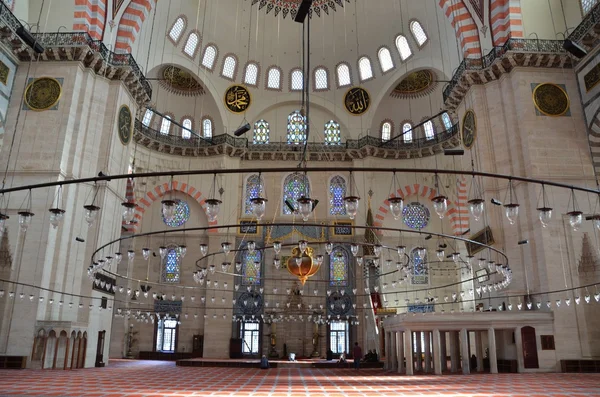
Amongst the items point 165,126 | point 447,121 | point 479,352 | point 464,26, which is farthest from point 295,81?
point 479,352

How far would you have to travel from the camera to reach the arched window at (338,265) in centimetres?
2039

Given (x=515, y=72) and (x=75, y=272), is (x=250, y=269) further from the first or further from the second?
(x=515, y=72)

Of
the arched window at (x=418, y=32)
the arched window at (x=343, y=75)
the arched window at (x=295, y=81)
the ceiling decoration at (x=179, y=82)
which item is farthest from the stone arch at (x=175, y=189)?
the arched window at (x=418, y=32)

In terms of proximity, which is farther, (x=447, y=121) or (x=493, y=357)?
(x=447, y=121)

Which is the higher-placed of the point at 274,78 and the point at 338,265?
the point at 274,78

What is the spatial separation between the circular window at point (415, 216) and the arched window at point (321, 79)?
257 inches

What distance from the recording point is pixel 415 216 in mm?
20922

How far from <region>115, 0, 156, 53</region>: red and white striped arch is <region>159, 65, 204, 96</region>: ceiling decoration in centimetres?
524

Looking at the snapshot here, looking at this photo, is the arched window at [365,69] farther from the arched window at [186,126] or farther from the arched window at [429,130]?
the arched window at [186,126]

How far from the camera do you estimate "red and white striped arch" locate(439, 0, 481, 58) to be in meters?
14.6

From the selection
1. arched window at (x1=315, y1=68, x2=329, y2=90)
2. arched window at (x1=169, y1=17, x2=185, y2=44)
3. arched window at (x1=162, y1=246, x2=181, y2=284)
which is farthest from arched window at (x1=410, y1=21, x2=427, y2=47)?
arched window at (x1=162, y1=246, x2=181, y2=284)

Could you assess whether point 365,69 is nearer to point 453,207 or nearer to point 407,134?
point 407,134

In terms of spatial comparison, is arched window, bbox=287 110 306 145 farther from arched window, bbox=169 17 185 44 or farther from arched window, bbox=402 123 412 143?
arched window, bbox=169 17 185 44

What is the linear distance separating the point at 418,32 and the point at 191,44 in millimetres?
9091
